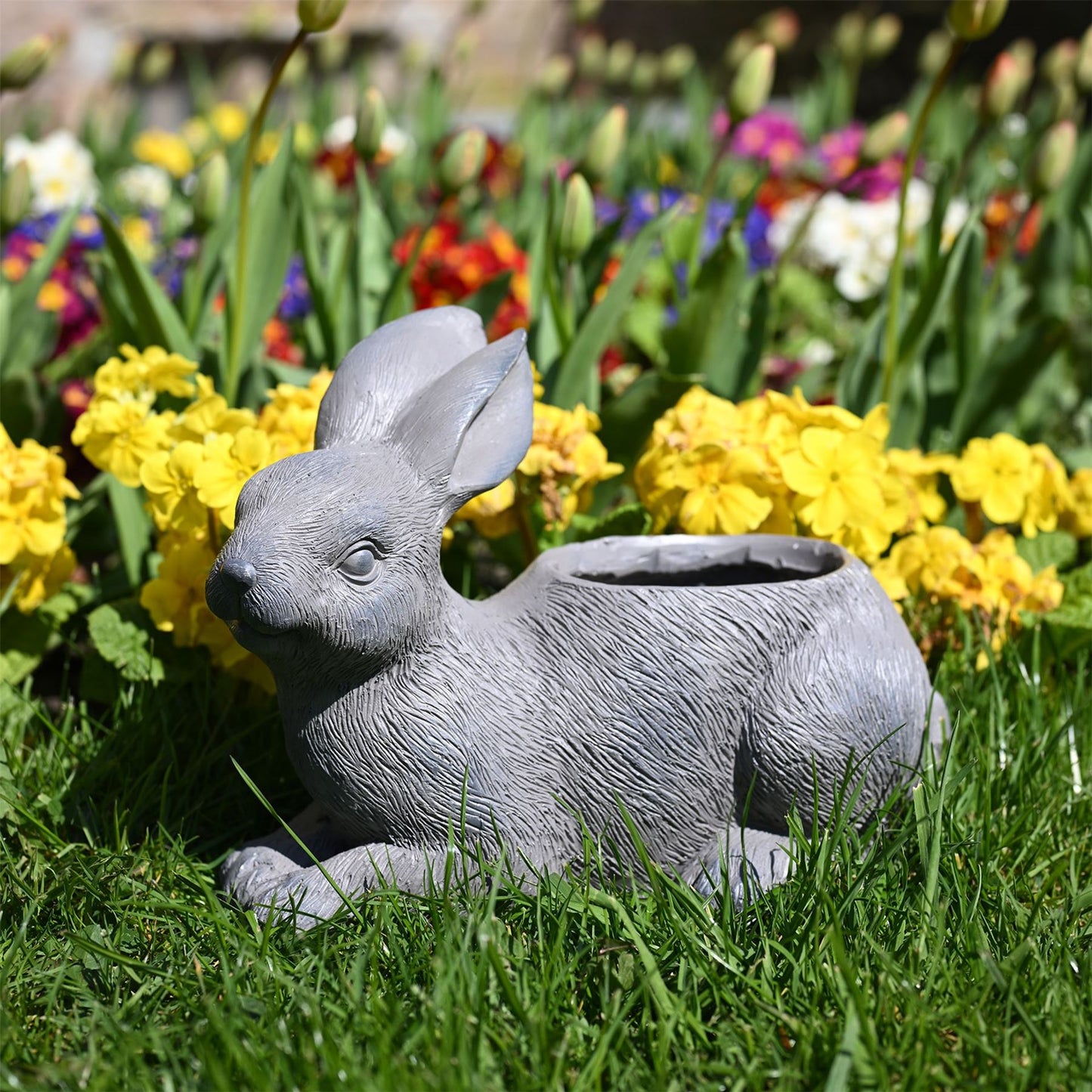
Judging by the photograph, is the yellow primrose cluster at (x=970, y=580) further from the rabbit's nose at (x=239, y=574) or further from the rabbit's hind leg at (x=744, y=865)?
the rabbit's nose at (x=239, y=574)

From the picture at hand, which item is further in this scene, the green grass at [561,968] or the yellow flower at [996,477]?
the yellow flower at [996,477]

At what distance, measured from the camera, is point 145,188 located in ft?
14.7

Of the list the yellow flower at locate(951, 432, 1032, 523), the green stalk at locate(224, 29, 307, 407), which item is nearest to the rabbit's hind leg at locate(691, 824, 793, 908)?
the yellow flower at locate(951, 432, 1032, 523)

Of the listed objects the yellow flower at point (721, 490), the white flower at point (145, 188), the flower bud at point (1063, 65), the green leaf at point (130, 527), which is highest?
the flower bud at point (1063, 65)

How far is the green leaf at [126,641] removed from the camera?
6.75 ft

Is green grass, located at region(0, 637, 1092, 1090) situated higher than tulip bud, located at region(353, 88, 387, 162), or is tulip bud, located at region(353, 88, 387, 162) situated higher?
tulip bud, located at region(353, 88, 387, 162)

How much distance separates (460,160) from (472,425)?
115cm

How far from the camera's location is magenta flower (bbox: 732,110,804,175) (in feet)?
16.2

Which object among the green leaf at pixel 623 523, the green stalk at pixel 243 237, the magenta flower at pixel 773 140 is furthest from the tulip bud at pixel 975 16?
the magenta flower at pixel 773 140

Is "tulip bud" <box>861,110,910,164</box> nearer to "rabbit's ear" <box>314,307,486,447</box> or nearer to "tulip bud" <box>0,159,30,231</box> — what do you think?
"rabbit's ear" <box>314,307,486,447</box>

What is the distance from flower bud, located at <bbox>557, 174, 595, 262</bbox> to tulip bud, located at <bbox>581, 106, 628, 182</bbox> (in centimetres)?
12

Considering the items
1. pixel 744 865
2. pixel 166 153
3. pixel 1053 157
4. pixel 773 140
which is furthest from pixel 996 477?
pixel 166 153

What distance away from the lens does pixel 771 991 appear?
149 cm

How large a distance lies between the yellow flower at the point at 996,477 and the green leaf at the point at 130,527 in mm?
1457
